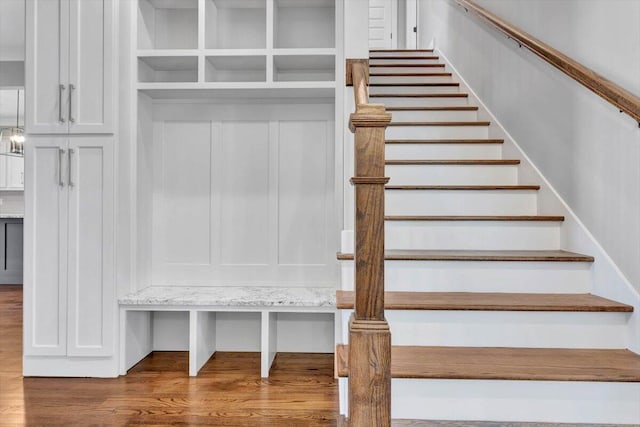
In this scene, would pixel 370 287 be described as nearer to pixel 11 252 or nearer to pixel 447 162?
pixel 447 162

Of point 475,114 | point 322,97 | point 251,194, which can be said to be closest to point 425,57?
point 475,114

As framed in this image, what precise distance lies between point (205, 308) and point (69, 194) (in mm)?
983

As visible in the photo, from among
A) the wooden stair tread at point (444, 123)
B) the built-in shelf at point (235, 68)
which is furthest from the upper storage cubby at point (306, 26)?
the wooden stair tread at point (444, 123)

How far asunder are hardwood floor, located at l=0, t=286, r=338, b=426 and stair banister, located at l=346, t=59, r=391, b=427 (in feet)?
3.12

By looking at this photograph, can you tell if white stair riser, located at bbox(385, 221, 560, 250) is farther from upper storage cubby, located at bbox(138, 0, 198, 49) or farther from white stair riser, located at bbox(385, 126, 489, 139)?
upper storage cubby, located at bbox(138, 0, 198, 49)

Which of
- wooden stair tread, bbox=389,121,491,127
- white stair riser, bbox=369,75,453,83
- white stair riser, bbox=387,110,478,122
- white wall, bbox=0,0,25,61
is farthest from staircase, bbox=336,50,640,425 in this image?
white wall, bbox=0,0,25,61

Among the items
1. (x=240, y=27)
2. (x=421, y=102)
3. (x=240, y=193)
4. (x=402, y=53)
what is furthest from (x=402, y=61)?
(x=240, y=193)

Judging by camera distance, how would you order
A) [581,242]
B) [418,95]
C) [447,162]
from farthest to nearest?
[418,95] < [447,162] < [581,242]

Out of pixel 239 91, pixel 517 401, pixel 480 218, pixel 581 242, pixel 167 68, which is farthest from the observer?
pixel 167 68

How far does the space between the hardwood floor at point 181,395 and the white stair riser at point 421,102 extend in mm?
1917

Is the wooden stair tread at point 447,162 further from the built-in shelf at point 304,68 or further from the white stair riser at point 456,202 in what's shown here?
the built-in shelf at point 304,68

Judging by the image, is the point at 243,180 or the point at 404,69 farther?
the point at 404,69

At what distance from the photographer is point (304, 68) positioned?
3.04 meters

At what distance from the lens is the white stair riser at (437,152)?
2.96 metres
